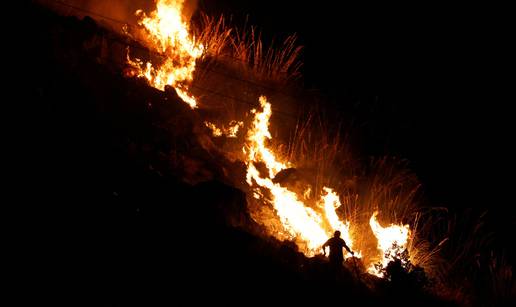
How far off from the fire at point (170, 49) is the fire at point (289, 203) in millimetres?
3066

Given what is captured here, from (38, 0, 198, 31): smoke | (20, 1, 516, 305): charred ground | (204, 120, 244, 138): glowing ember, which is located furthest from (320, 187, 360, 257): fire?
(38, 0, 198, 31): smoke

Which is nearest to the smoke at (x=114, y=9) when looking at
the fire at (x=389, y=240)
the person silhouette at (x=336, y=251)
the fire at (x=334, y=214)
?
the fire at (x=334, y=214)

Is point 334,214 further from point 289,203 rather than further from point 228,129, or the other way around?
point 228,129

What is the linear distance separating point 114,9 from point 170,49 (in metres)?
4.17

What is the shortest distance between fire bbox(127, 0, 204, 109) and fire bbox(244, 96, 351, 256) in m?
3.07

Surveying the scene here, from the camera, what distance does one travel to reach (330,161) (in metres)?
19.0

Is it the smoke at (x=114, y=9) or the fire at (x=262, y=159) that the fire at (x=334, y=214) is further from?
the smoke at (x=114, y=9)

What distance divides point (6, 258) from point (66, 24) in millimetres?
10328

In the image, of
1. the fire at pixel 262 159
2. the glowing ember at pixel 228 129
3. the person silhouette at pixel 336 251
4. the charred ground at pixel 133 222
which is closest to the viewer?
the charred ground at pixel 133 222

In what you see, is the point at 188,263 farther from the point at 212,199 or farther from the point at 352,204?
the point at 352,204

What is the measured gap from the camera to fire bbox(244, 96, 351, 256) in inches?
595

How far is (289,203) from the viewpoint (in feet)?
51.8

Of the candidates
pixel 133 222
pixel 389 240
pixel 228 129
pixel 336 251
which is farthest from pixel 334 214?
pixel 133 222

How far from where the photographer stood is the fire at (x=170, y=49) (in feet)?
60.1
